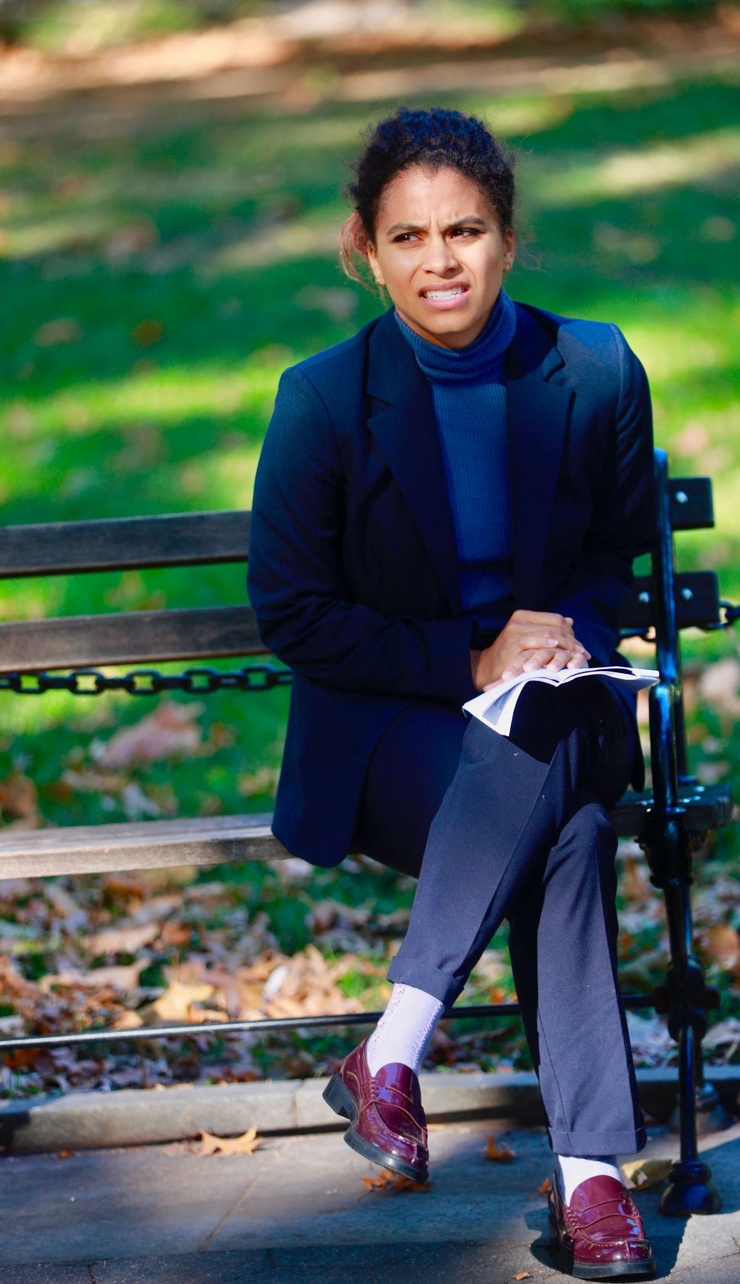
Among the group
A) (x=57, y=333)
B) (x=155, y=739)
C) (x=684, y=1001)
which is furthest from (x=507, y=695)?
(x=57, y=333)

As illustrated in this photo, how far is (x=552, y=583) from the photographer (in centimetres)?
313

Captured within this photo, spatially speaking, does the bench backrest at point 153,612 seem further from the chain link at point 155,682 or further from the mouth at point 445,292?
the mouth at point 445,292

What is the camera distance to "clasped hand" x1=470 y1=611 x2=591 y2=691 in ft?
9.20

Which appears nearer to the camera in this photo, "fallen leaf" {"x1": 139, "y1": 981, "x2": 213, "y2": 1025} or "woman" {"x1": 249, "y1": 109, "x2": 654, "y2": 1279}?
"woman" {"x1": 249, "y1": 109, "x2": 654, "y2": 1279}

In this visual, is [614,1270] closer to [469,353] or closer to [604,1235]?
[604,1235]

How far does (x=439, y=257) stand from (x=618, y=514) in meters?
0.68

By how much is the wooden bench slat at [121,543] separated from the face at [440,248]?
2.69 ft

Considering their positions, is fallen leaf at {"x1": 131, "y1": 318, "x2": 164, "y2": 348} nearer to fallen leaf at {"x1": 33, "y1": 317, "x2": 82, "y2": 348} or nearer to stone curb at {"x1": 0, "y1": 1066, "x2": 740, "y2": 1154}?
fallen leaf at {"x1": 33, "y1": 317, "x2": 82, "y2": 348}

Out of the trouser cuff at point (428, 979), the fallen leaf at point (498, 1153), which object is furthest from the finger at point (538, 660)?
the fallen leaf at point (498, 1153)

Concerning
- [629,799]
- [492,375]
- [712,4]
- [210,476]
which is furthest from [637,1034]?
[712,4]

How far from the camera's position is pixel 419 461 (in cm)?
302

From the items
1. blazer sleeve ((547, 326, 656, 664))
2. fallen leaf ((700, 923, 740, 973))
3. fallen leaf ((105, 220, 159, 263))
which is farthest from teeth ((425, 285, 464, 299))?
fallen leaf ((105, 220, 159, 263))

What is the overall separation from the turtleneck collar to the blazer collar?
31 millimetres

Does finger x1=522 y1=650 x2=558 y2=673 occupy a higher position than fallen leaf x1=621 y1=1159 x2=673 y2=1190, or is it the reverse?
finger x1=522 y1=650 x2=558 y2=673
